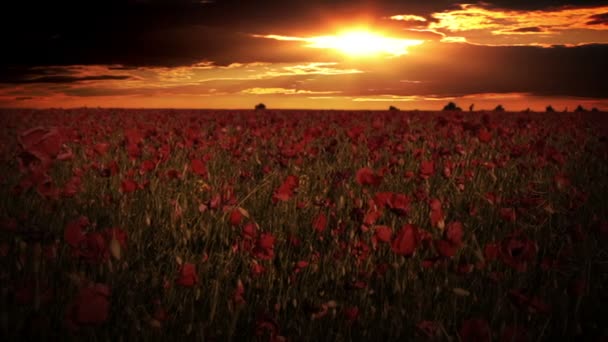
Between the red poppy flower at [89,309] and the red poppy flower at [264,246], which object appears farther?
the red poppy flower at [264,246]

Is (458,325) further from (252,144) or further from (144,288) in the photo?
(252,144)

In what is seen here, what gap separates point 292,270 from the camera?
→ 2.62 meters

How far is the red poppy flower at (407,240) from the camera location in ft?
6.63

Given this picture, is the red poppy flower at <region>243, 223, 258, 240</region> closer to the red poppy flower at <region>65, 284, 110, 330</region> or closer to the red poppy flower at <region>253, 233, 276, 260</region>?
the red poppy flower at <region>253, 233, 276, 260</region>

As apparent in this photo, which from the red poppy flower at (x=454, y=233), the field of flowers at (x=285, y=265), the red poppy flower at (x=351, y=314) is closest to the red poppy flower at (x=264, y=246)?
the field of flowers at (x=285, y=265)

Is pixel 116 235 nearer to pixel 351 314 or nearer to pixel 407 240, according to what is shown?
pixel 351 314

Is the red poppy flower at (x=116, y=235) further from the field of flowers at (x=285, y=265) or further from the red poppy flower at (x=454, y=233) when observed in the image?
the red poppy flower at (x=454, y=233)

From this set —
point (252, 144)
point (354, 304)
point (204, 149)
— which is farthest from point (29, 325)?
point (252, 144)

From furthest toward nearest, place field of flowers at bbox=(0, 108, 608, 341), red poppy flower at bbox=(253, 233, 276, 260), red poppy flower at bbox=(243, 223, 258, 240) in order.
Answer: red poppy flower at bbox=(243, 223, 258, 240)
red poppy flower at bbox=(253, 233, 276, 260)
field of flowers at bbox=(0, 108, 608, 341)

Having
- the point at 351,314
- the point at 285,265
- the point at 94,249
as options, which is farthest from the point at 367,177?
the point at 94,249

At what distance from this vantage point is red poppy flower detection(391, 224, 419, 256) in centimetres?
202

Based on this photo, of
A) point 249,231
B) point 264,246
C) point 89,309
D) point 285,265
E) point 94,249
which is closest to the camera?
point 89,309

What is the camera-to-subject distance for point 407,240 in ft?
6.72

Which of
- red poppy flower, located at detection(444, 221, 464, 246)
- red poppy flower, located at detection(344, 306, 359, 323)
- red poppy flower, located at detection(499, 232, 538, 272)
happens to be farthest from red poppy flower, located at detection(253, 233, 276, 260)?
red poppy flower, located at detection(499, 232, 538, 272)
